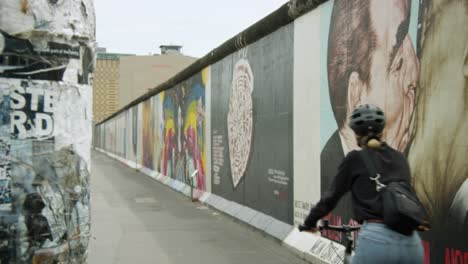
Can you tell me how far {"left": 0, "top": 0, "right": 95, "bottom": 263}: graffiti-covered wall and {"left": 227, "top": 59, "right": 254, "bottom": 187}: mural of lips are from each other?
790 cm

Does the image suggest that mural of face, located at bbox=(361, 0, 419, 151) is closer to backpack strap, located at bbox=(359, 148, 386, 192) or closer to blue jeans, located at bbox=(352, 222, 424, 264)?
backpack strap, located at bbox=(359, 148, 386, 192)

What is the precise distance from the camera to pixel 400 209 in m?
3.19

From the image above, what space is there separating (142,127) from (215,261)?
75.8 ft

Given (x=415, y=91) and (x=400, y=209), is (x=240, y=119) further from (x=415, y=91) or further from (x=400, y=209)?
(x=400, y=209)

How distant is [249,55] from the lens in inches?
461

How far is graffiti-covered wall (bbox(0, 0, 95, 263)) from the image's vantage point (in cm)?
337

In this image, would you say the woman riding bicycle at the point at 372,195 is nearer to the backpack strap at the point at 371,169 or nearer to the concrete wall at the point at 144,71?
the backpack strap at the point at 371,169

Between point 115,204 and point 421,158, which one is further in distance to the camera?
point 115,204

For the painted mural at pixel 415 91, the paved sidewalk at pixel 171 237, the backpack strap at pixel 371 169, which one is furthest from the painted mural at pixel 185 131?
the backpack strap at pixel 371 169

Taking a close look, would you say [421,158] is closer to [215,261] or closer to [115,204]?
[215,261]

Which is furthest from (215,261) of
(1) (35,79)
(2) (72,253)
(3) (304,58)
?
(1) (35,79)

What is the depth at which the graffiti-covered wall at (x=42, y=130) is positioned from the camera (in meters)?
3.37

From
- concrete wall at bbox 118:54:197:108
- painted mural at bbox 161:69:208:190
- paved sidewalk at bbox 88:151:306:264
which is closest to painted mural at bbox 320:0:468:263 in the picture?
paved sidewalk at bbox 88:151:306:264

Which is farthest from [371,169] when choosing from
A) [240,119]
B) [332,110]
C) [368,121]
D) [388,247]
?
[240,119]
